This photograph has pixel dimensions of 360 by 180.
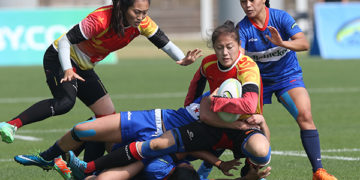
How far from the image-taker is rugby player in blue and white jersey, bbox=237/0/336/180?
7.39 metres

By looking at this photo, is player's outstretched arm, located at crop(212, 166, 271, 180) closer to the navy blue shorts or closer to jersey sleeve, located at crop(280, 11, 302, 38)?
the navy blue shorts

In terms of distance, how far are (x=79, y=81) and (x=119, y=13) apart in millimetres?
983

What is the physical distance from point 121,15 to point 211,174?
178 centimetres

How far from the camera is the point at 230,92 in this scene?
21.7ft

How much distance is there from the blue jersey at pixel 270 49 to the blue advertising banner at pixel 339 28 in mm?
14519

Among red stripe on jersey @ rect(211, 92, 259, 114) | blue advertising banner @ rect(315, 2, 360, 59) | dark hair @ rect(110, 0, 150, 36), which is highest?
dark hair @ rect(110, 0, 150, 36)

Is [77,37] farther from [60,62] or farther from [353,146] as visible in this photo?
[353,146]

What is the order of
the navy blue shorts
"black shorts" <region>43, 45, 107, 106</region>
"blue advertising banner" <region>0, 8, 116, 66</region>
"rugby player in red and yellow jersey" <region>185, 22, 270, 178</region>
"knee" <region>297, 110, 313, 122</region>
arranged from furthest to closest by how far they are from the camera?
"blue advertising banner" <region>0, 8, 116, 66</region>, "black shorts" <region>43, 45, 107, 106</region>, the navy blue shorts, "knee" <region>297, 110, 313, 122</region>, "rugby player in red and yellow jersey" <region>185, 22, 270, 178</region>

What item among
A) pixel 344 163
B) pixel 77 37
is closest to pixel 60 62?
pixel 77 37

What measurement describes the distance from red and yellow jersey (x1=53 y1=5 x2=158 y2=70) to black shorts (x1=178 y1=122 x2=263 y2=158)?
4.67 ft

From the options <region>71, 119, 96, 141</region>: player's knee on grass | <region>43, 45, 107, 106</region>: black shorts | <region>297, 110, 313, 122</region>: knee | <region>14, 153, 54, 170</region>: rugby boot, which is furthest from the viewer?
<region>43, 45, 107, 106</region>: black shorts

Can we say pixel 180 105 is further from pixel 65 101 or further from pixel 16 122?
pixel 16 122

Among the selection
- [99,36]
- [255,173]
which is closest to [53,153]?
[99,36]

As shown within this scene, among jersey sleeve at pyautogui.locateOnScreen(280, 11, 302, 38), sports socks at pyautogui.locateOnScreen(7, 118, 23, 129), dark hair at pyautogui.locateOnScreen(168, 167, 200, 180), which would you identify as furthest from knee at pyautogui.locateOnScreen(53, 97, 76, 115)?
jersey sleeve at pyautogui.locateOnScreen(280, 11, 302, 38)
